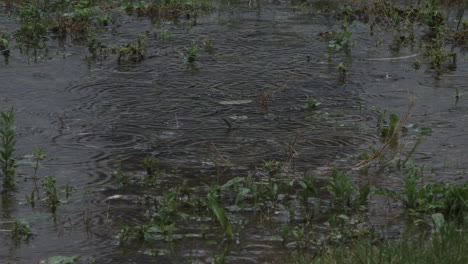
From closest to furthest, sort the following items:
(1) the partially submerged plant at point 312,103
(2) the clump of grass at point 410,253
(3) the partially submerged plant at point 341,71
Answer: (2) the clump of grass at point 410,253
(1) the partially submerged plant at point 312,103
(3) the partially submerged plant at point 341,71

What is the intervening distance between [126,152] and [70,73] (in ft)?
8.43

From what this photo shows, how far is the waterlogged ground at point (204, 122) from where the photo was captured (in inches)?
191

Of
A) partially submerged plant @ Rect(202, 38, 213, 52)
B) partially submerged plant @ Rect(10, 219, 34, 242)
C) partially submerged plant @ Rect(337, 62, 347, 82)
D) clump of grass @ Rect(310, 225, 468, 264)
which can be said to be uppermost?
partially submerged plant @ Rect(202, 38, 213, 52)

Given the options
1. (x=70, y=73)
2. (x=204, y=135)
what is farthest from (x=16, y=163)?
(x=70, y=73)

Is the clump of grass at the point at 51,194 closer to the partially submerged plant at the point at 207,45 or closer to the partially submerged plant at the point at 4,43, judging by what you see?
the partially submerged plant at the point at 4,43

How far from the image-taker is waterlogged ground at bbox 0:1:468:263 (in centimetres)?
485

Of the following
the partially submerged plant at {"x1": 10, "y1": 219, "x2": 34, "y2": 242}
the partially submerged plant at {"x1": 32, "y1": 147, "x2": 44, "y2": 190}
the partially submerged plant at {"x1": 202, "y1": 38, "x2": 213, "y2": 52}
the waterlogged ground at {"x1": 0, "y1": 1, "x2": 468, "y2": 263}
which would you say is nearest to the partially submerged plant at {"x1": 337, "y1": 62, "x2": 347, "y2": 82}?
the waterlogged ground at {"x1": 0, "y1": 1, "x2": 468, "y2": 263}

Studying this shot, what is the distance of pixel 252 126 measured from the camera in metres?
6.92

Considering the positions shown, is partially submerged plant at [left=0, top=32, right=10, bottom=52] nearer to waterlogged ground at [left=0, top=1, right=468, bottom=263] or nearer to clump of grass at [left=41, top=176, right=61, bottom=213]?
waterlogged ground at [left=0, top=1, right=468, bottom=263]

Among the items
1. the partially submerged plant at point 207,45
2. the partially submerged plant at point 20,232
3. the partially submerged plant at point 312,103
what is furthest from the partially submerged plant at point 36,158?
the partially submerged plant at point 207,45

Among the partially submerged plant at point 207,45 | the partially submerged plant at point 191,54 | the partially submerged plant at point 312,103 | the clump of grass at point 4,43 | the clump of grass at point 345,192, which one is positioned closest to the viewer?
the clump of grass at point 345,192

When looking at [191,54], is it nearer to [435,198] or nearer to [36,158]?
[36,158]

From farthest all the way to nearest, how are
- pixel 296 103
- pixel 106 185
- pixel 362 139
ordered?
→ pixel 296 103, pixel 362 139, pixel 106 185

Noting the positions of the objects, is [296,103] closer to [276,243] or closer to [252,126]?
[252,126]
